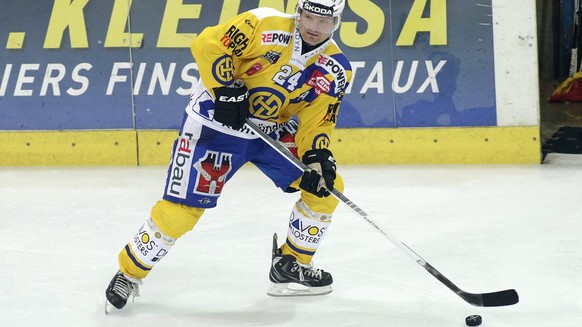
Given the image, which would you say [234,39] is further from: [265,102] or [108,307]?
[108,307]

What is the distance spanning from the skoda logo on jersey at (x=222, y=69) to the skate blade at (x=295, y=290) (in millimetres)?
894

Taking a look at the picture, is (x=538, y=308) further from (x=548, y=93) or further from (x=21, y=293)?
(x=548, y=93)

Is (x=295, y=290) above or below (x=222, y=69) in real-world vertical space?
below

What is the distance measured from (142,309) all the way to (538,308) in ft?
4.83

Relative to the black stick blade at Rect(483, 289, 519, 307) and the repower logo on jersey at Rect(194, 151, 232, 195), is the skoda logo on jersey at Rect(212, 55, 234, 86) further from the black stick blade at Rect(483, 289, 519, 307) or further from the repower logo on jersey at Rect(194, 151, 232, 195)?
the black stick blade at Rect(483, 289, 519, 307)

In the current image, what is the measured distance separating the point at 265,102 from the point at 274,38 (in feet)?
0.87

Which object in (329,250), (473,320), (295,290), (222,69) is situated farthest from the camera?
(329,250)

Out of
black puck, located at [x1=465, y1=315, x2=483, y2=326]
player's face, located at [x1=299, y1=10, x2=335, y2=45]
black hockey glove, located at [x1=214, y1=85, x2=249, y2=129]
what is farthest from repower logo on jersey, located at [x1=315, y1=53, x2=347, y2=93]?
black puck, located at [x1=465, y1=315, x2=483, y2=326]

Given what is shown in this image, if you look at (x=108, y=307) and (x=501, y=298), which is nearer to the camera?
(x=501, y=298)

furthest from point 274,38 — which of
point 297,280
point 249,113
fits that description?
point 297,280

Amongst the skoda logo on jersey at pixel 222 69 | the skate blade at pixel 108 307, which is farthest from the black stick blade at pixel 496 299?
the skate blade at pixel 108 307

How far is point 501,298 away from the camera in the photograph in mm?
3621

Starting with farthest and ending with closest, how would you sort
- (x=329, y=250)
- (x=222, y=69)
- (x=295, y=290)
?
1. (x=329, y=250)
2. (x=295, y=290)
3. (x=222, y=69)

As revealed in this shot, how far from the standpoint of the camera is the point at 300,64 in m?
3.76
